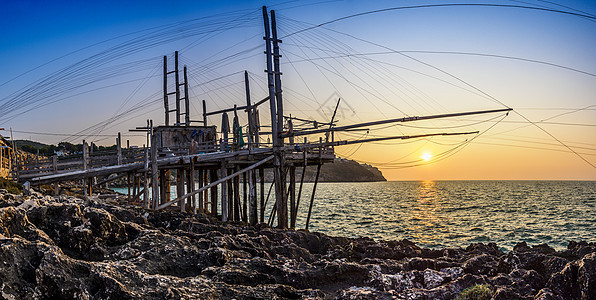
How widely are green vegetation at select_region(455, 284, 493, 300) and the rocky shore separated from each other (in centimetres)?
2

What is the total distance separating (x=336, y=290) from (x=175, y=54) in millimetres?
29422

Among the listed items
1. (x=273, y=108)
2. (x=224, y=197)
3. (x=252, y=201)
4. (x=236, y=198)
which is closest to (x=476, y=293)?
(x=273, y=108)

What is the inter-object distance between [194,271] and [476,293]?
4.55m

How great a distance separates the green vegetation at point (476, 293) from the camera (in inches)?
283

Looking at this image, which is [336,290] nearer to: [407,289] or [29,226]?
[407,289]

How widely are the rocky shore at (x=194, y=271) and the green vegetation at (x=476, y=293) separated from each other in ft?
0.08

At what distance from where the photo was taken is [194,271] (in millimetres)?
7477

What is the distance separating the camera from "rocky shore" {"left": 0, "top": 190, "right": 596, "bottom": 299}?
534 centimetres

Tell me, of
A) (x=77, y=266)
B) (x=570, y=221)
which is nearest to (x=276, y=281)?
(x=77, y=266)

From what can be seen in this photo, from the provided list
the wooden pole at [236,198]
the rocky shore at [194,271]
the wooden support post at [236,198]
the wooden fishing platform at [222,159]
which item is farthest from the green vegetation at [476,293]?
the wooden support post at [236,198]

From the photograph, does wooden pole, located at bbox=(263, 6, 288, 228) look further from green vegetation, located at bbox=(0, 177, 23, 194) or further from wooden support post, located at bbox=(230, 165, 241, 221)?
green vegetation, located at bbox=(0, 177, 23, 194)

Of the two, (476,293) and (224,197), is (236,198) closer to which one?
(224,197)

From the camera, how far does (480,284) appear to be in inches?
304

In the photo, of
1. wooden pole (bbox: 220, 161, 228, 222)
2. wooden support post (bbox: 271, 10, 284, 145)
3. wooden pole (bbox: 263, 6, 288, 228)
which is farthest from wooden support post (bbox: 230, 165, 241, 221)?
wooden support post (bbox: 271, 10, 284, 145)
